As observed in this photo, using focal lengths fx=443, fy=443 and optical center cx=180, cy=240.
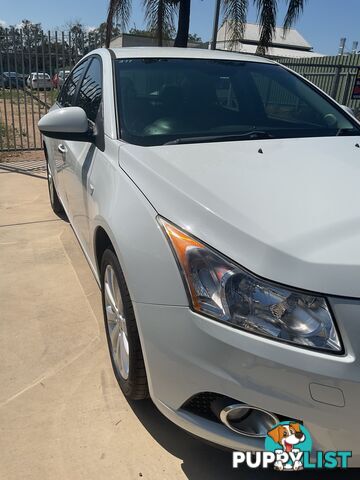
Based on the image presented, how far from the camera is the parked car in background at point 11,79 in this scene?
8080 mm

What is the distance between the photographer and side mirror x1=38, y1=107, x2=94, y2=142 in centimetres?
246

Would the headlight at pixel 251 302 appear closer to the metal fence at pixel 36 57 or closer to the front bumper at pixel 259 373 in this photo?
the front bumper at pixel 259 373

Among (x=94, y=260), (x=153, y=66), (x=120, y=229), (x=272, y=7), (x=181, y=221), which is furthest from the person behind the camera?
(x=272, y=7)

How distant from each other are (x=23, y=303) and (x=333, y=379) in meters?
2.39

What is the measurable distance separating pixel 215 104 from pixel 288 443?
6.49 ft

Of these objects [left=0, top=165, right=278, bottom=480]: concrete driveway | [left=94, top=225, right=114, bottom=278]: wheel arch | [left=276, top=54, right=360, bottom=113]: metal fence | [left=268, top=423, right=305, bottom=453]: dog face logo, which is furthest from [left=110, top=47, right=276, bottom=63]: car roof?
[left=276, top=54, right=360, bottom=113]: metal fence

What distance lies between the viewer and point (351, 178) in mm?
1918

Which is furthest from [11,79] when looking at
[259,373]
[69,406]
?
[259,373]

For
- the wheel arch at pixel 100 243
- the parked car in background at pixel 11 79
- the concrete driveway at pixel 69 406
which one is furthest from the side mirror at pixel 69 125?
the parked car in background at pixel 11 79

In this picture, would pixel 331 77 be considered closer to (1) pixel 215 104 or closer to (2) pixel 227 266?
(1) pixel 215 104

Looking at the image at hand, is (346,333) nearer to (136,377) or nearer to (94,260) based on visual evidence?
(136,377)

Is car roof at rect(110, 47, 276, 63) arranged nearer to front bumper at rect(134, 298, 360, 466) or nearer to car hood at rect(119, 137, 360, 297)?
car hood at rect(119, 137, 360, 297)

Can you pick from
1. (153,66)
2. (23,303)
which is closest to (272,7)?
(153,66)

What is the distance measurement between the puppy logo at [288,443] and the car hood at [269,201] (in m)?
0.48
